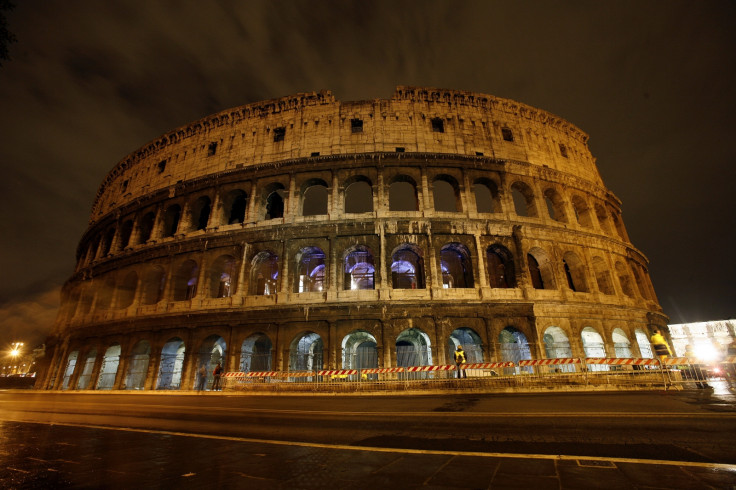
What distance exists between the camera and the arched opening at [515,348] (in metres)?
17.4

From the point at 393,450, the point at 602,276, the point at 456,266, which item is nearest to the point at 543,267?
the point at 602,276

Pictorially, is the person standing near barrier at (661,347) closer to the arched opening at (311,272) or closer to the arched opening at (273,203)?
the arched opening at (311,272)

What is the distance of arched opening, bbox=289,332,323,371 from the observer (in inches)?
690

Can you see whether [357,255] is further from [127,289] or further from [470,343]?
[127,289]

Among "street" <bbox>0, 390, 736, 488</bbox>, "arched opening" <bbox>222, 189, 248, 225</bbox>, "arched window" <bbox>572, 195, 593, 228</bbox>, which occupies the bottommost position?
"street" <bbox>0, 390, 736, 488</bbox>

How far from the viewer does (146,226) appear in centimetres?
2484

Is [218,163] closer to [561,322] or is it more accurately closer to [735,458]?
[561,322]

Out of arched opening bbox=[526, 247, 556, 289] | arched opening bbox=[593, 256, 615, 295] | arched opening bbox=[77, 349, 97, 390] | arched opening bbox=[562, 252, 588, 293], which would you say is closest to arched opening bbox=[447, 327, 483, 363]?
arched opening bbox=[526, 247, 556, 289]

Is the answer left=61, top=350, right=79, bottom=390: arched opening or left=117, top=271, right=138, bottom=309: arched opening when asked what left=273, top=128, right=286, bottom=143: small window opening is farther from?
left=61, top=350, right=79, bottom=390: arched opening

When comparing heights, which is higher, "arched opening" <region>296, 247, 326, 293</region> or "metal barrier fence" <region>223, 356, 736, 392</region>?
"arched opening" <region>296, 247, 326, 293</region>

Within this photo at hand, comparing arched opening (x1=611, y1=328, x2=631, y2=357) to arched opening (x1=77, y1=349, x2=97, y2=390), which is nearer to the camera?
arched opening (x1=611, y1=328, x2=631, y2=357)

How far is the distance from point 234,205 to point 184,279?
6.36 meters

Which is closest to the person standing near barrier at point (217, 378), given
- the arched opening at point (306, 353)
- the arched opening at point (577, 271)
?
the arched opening at point (306, 353)

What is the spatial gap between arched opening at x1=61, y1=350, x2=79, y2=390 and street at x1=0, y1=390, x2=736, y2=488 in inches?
831
